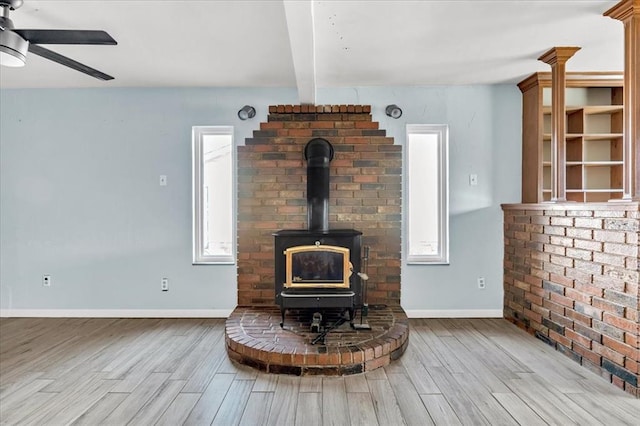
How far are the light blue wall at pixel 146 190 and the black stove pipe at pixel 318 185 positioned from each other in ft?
2.05

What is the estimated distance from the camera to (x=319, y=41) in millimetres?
2725

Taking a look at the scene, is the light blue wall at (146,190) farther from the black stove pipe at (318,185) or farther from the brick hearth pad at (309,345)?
the brick hearth pad at (309,345)

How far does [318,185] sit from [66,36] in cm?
213

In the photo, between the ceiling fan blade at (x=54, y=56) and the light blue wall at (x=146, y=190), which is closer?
the ceiling fan blade at (x=54, y=56)

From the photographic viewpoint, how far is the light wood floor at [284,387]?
2057 mm

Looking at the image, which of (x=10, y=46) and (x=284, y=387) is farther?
(x=284, y=387)

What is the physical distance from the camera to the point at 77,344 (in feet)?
10.2

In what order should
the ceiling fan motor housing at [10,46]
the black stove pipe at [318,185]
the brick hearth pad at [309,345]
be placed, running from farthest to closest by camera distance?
the black stove pipe at [318,185], the brick hearth pad at [309,345], the ceiling fan motor housing at [10,46]

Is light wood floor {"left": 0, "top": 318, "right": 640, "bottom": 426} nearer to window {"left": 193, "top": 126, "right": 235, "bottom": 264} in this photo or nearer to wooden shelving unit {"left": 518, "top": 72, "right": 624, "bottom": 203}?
window {"left": 193, "top": 126, "right": 235, "bottom": 264}

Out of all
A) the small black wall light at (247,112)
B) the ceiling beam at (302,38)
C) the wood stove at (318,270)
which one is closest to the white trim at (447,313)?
the wood stove at (318,270)

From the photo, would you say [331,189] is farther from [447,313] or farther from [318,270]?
[447,313]

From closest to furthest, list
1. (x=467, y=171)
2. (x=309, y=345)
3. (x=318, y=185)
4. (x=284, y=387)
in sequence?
(x=284, y=387)
(x=309, y=345)
(x=318, y=185)
(x=467, y=171)

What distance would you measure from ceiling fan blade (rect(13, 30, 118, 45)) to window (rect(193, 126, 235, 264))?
5.90 feet

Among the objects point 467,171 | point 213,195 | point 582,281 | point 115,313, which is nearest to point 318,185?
point 213,195
